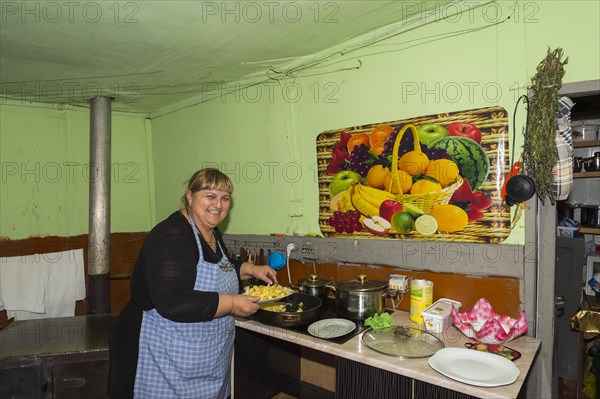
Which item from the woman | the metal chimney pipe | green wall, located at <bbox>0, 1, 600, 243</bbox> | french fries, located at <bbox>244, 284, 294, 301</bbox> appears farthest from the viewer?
the metal chimney pipe

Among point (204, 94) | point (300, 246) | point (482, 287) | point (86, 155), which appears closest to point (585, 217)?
point (482, 287)

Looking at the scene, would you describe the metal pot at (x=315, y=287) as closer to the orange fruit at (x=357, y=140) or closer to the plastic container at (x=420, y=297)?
the plastic container at (x=420, y=297)

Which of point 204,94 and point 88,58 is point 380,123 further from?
point 88,58

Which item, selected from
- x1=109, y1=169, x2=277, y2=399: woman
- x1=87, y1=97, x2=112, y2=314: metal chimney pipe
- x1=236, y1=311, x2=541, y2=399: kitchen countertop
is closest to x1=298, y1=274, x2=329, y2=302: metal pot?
x1=236, y1=311, x2=541, y2=399: kitchen countertop

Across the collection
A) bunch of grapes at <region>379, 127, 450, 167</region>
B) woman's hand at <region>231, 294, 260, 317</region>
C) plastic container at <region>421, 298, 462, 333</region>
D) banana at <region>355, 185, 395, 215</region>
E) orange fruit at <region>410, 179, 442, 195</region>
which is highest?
bunch of grapes at <region>379, 127, 450, 167</region>

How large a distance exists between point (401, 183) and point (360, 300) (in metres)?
0.69

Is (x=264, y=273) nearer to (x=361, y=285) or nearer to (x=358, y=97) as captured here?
(x=361, y=285)

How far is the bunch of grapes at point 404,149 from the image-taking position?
6.13ft

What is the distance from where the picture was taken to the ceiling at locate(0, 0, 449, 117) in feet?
5.65

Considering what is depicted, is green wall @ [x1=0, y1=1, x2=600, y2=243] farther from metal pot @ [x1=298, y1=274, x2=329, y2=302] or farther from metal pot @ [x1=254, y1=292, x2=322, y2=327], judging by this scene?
metal pot @ [x1=254, y1=292, x2=322, y2=327]

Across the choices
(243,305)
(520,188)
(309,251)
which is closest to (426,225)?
(520,188)

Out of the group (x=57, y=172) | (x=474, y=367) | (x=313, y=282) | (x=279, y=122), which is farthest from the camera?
(x=57, y=172)

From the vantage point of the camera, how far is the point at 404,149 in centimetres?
199

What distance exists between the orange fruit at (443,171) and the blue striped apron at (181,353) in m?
1.18
